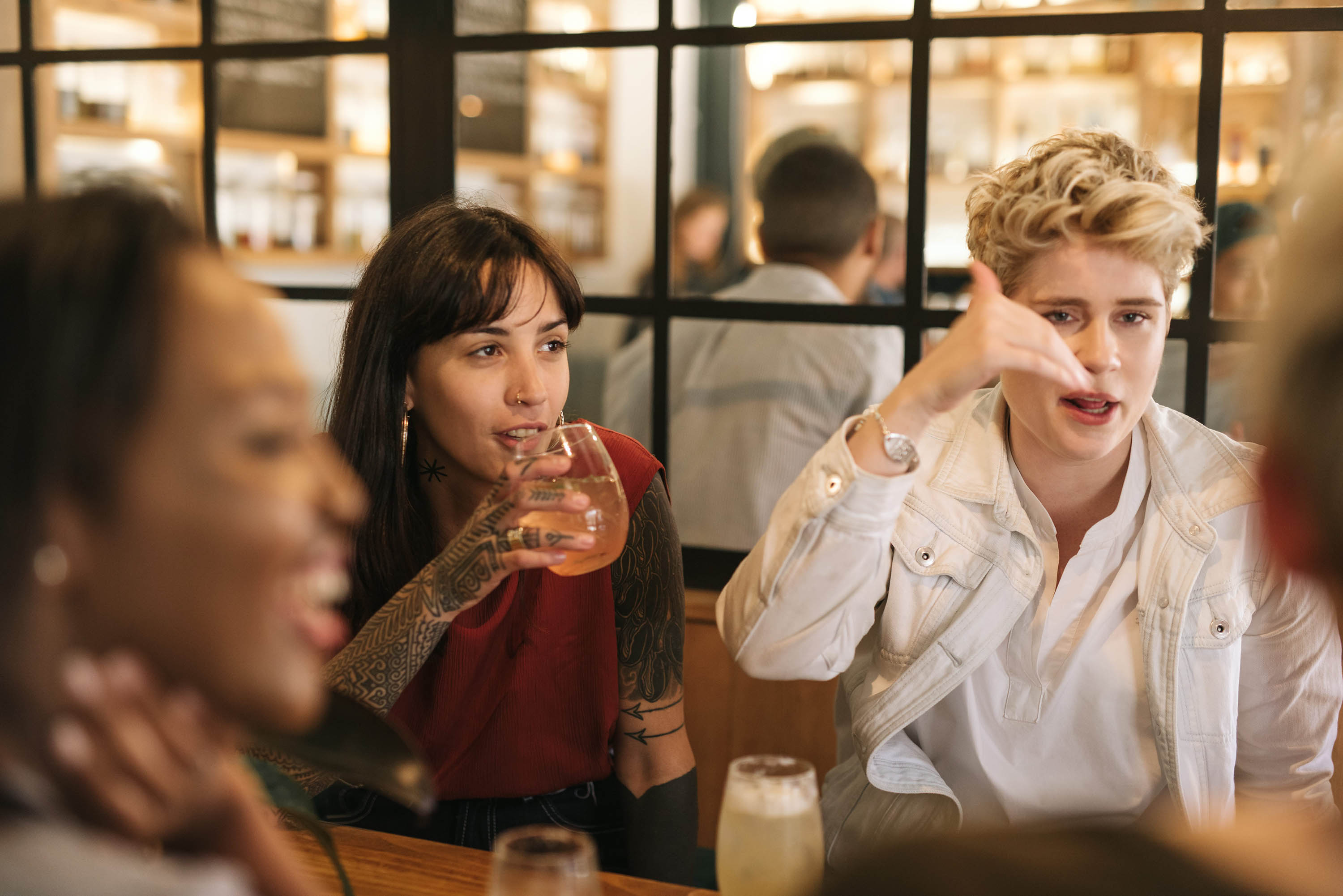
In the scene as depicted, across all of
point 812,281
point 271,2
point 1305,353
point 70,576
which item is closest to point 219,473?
point 70,576

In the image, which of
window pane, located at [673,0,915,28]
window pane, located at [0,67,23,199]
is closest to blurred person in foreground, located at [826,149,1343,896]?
window pane, located at [673,0,915,28]

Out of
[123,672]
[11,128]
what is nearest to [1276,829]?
[123,672]

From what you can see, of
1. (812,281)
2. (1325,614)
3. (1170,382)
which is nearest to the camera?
(1325,614)

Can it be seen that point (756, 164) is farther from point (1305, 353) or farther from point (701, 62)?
point (1305, 353)

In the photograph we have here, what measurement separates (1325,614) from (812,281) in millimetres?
1219

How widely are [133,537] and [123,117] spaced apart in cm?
313

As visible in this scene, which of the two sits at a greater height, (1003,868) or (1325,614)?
(1003,868)

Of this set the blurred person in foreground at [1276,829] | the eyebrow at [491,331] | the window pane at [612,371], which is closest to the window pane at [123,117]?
the window pane at [612,371]

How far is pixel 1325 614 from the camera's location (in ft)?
4.12

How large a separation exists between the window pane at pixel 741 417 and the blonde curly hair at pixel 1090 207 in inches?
33.3

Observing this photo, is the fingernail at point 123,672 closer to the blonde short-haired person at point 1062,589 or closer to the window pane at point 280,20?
the blonde short-haired person at point 1062,589

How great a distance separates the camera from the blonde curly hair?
1.26 meters

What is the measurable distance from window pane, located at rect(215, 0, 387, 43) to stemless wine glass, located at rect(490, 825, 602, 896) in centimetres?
226

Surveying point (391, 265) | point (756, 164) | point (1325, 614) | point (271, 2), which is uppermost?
point (271, 2)
